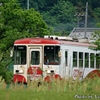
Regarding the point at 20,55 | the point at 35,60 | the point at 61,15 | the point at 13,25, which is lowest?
the point at 61,15

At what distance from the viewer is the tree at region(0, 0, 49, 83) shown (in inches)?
1535

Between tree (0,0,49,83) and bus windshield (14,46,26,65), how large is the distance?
3.46m

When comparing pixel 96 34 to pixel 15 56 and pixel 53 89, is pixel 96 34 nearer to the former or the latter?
pixel 15 56

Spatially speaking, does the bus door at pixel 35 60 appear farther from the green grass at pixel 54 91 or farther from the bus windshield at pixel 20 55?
the green grass at pixel 54 91

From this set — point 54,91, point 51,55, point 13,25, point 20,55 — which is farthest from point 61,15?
point 54,91

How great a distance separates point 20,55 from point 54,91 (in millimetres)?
11974

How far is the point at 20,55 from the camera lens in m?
35.3

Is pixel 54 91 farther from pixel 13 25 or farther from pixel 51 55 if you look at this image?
pixel 13 25

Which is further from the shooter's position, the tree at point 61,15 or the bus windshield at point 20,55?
the tree at point 61,15

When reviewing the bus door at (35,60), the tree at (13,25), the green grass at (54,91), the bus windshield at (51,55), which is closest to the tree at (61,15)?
the tree at (13,25)

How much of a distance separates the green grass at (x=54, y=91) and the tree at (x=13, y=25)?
39.9 ft

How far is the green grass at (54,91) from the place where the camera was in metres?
21.3

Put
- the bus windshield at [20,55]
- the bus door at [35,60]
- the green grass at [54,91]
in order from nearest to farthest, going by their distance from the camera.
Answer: the green grass at [54,91] → the bus door at [35,60] → the bus windshield at [20,55]

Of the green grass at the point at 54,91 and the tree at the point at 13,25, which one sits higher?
the tree at the point at 13,25
